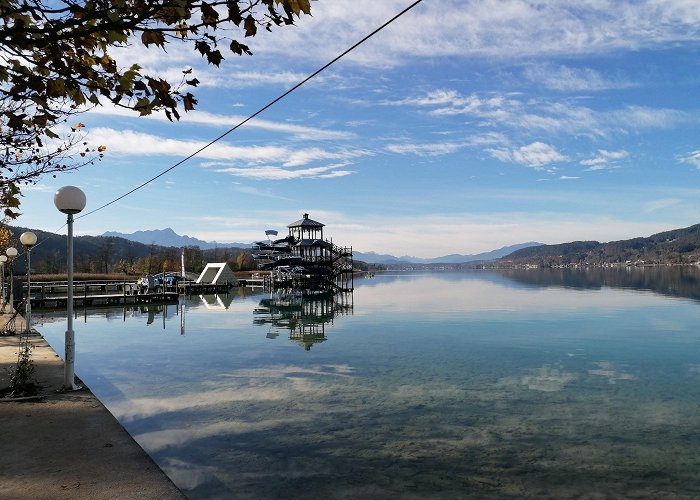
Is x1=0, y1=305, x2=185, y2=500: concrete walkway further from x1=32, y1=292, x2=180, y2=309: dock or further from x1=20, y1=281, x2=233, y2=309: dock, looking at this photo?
x1=32, y1=292, x2=180, y2=309: dock

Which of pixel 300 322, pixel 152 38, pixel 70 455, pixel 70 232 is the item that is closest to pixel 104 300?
pixel 300 322

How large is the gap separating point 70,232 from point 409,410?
21.4 ft

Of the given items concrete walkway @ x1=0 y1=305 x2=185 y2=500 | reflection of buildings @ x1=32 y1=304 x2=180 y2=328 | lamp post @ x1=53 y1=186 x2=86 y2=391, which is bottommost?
reflection of buildings @ x1=32 y1=304 x2=180 y2=328

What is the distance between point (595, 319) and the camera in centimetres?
2466

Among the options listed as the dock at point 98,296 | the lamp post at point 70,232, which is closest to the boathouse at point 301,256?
the dock at point 98,296

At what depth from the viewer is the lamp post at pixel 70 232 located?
26.4 feet

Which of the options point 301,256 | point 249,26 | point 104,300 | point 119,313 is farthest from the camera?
point 301,256

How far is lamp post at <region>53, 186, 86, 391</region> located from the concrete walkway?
1.37 ft

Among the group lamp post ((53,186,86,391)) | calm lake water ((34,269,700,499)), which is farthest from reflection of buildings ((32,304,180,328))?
lamp post ((53,186,86,391))

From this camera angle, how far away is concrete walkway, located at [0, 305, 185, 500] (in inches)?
172

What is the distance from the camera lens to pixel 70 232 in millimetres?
8438

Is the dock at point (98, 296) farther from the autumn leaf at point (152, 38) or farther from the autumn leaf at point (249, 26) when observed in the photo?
the autumn leaf at point (249, 26)

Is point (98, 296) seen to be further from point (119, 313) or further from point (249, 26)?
point (249, 26)

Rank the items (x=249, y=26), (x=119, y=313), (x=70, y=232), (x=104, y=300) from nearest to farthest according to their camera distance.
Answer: (x=249, y=26)
(x=70, y=232)
(x=119, y=313)
(x=104, y=300)
